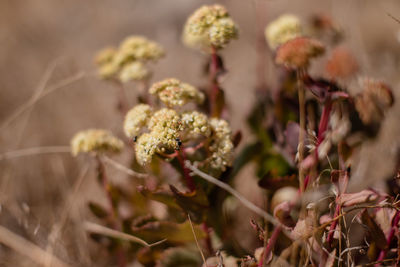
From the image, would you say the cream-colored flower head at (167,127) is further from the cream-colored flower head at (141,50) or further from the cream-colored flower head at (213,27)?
the cream-colored flower head at (141,50)

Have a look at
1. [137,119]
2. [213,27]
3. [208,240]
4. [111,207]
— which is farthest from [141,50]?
[208,240]

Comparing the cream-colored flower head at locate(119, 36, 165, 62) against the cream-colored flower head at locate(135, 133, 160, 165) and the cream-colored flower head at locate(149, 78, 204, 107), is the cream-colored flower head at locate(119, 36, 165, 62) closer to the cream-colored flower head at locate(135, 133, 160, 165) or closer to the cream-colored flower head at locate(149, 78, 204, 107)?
the cream-colored flower head at locate(149, 78, 204, 107)

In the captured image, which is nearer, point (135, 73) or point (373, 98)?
point (373, 98)

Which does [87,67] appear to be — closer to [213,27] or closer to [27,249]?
[27,249]

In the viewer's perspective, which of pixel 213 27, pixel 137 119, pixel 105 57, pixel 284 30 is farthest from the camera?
pixel 105 57

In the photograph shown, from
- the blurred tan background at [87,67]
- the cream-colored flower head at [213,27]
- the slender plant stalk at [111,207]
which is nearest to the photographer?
the cream-colored flower head at [213,27]

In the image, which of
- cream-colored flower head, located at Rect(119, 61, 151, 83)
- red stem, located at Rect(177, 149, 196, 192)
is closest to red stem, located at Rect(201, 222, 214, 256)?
red stem, located at Rect(177, 149, 196, 192)

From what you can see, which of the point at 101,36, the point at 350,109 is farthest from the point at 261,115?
the point at 101,36

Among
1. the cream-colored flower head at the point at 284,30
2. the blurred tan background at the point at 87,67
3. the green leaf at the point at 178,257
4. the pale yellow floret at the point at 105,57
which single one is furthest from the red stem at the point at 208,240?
Result: the pale yellow floret at the point at 105,57
